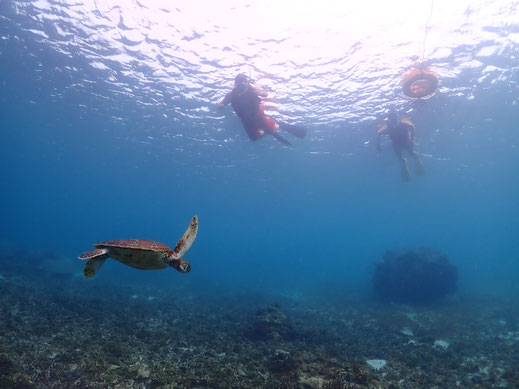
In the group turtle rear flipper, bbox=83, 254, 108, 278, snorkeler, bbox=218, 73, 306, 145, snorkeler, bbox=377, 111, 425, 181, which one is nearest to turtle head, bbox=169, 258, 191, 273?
turtle rear flipper, bbox=83, 254, 108, 278

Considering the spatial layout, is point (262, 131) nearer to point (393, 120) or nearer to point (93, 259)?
point (393, 120)

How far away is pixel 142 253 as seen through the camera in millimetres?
4402

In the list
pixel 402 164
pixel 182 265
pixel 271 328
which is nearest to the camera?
pixel 182 265

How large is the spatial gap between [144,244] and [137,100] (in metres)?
19.6

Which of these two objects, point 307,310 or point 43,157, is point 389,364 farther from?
point 43,157

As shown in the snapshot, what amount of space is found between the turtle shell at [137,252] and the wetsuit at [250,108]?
366 inches

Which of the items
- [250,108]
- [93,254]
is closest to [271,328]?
[93,254]

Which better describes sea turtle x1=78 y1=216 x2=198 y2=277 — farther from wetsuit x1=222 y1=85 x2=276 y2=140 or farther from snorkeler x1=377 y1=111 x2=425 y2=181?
snorkeler x1=377 y1=111 x2=425 y2=181

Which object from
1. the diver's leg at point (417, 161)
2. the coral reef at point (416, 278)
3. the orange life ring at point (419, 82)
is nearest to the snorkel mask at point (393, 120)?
the diver's leg at point (417, 161)

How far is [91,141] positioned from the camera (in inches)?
1315

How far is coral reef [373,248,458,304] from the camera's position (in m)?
19.1

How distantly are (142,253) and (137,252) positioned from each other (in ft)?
0.26

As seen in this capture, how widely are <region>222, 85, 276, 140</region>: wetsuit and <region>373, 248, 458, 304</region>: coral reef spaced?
14.7 meters

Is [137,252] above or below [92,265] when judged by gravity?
above
